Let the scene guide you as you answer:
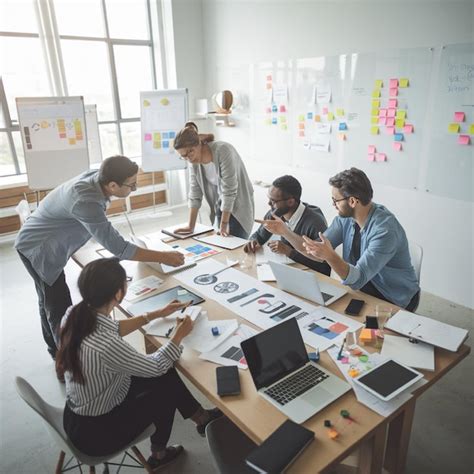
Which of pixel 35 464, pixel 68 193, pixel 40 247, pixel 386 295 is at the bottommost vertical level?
pixel 35 464

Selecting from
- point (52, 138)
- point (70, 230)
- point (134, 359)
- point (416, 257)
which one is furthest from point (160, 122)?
point (134, 359)

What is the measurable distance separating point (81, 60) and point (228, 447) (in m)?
5.20

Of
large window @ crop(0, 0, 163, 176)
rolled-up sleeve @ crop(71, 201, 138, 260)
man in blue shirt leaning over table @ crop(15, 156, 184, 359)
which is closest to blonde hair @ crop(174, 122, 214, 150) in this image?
man in blue shirt leaning over table @ crop(15, 156, 184, 359)

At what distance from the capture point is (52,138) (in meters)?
4.11

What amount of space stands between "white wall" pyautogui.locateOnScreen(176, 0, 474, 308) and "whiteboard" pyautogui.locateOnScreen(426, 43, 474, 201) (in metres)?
0.09

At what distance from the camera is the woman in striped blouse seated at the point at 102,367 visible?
4.37 ft

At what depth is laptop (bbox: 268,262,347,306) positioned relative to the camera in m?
1.74

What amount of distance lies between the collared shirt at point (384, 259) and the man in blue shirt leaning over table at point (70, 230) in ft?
3.14

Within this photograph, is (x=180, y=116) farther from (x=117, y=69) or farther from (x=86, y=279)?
(x=86, y=279)

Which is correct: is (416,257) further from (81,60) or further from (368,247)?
(81,60)

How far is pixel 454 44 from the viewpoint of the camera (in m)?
2.78

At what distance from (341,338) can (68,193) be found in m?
1.48

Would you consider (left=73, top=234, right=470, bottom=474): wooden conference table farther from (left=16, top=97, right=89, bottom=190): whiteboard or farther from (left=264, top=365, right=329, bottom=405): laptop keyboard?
(left=16, top=97, right=89, bottom=190): whiteboard

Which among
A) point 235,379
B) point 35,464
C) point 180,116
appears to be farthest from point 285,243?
point 180,116
